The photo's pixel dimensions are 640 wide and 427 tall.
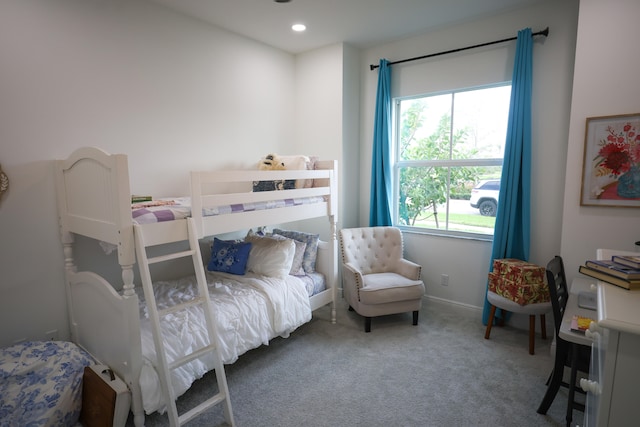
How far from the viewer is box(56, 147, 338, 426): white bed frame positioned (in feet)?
5.96

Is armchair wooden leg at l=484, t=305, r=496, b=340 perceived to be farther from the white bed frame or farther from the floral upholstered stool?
the white bed frame

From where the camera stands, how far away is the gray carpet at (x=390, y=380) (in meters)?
2.05

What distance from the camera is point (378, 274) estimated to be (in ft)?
11.5

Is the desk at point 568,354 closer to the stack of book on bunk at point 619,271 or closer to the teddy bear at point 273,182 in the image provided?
the stack of book on bunk at point 619,271

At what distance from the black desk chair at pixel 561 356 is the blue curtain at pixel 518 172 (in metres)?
0.95

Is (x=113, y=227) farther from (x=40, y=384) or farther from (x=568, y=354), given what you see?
(x=568, y=354)

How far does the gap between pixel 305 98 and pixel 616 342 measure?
3719 millimetres

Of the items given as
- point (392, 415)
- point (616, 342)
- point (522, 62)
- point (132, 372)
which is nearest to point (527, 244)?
point (522, 62)

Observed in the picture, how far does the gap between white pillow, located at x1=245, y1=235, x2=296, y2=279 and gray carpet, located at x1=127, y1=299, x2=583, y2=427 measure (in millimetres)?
623

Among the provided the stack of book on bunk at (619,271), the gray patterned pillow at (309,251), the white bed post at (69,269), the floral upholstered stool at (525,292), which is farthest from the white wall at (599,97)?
the white bed post at (69,269)

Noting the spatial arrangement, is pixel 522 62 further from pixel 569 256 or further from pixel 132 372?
pixel 132 372

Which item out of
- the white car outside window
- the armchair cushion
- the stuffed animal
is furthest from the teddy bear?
the white car outside window

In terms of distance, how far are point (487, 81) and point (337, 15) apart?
5.04 feet

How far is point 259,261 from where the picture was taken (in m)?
3.00
